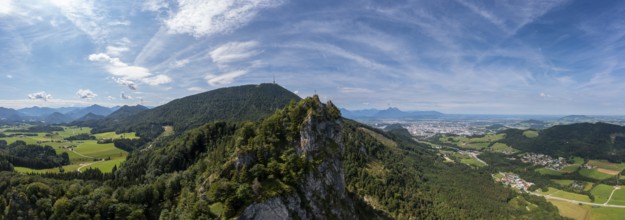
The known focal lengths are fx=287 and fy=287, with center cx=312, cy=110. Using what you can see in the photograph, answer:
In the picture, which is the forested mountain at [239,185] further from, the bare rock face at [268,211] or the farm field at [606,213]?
the farm field at [606,213]

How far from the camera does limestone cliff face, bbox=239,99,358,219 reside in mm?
63469

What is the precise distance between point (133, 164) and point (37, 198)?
5724 cm

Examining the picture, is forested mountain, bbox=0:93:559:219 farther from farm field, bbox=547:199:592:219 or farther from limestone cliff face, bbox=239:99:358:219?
farm field, bbox=547:199:592:219

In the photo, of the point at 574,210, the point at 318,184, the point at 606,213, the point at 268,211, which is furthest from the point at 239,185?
the point at 606,213

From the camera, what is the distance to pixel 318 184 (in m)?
81.6

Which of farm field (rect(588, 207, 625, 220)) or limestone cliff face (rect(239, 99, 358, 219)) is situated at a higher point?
limestone cliff face (rect(239, 99, 358, 219))

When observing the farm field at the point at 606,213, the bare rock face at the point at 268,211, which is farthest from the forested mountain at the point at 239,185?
the farm field at the point at 606,213

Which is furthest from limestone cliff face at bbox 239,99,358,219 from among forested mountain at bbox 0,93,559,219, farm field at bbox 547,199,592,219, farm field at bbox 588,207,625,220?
farm field at bbox 588,207,625,220

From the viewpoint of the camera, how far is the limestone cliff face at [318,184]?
63469 mm

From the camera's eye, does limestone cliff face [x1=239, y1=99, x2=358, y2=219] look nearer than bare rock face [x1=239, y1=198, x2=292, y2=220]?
No

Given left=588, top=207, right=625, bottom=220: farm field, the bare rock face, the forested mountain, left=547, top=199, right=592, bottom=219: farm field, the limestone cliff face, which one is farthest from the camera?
left=547, top=199, right=592, bottom=219: farm field

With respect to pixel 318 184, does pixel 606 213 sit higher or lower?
lower

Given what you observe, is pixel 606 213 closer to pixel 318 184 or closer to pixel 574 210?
pixel 574 210

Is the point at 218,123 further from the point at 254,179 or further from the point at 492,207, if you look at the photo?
the point at 492,207
